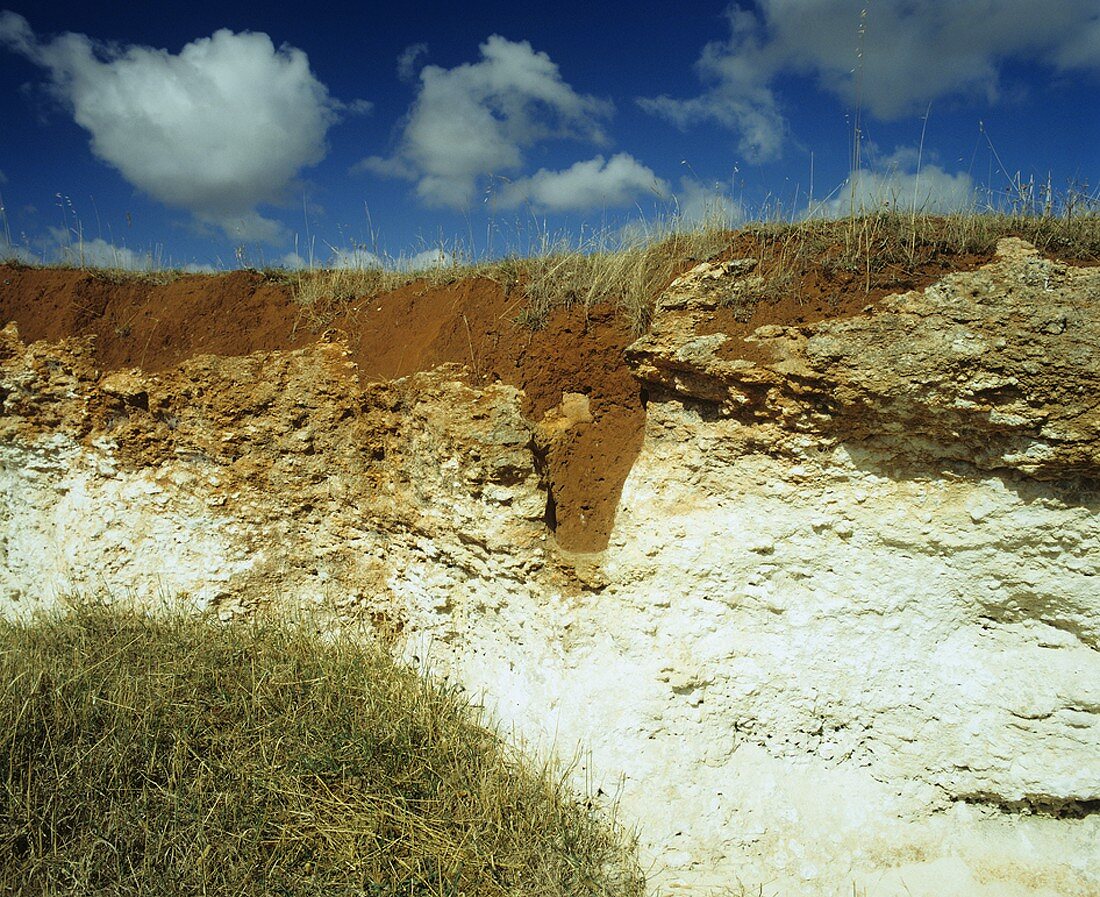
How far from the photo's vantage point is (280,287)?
5754mm

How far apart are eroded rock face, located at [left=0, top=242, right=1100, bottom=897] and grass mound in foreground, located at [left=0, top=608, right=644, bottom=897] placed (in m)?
0.42

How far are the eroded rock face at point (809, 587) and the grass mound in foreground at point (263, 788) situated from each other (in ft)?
1.36

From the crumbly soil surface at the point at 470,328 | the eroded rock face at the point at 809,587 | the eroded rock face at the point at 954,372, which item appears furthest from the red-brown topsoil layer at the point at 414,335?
the eroded rock face at the point at 954,372

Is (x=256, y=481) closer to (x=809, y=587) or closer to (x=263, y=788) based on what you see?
(x=263, y=788)

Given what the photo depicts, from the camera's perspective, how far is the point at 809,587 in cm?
390

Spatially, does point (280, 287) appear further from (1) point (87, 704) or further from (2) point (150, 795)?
(2) point (150, 795)

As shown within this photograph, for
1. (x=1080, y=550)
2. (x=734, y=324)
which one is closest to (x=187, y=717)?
(x=734, y=324)

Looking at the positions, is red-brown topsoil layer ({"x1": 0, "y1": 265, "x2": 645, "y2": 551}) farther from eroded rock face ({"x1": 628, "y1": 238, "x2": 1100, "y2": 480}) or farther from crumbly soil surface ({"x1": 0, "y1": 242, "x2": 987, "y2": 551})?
eroded rock face ({"x1": 628, "y1": 238, "x2": 1100, "y2": 480})

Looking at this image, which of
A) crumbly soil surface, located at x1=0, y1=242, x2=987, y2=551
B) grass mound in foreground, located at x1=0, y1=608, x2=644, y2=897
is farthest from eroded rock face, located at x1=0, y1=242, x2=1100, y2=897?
grass mound in foreground, located at x1=0, y1=608, x2=644, y2=897

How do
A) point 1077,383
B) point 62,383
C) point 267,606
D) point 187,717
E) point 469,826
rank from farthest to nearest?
point 62,383 < point 267,606 < point 187,717 < point 469,826 < point 1077,383

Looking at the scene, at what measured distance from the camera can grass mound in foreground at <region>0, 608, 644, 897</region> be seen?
10.7ft

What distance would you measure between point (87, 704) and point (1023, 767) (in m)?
4.93

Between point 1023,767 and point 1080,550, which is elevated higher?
point 1080,550

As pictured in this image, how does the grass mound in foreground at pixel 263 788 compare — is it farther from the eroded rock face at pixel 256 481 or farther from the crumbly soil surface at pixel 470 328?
the crumbly soil surface at pixel 470 328
